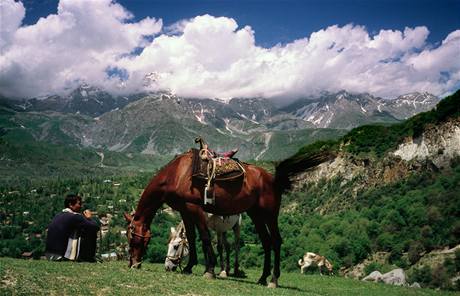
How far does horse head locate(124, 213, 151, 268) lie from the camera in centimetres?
1364

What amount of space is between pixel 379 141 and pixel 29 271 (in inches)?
3159

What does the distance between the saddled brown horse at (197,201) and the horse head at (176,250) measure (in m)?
1.35

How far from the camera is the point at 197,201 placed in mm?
13016

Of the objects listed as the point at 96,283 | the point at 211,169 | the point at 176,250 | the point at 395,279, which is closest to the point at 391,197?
the point at 395,279

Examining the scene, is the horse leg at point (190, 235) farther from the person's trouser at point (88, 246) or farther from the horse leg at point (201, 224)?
the person's trouser at point (88, 246)

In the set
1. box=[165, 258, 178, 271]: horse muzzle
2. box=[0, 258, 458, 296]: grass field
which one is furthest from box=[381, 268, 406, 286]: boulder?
box=[0, 258, 458, 296]: grass field

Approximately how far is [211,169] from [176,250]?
182 inches

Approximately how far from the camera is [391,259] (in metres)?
46.3

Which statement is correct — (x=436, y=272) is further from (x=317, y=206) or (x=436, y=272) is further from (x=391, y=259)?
(x=317, y=206)

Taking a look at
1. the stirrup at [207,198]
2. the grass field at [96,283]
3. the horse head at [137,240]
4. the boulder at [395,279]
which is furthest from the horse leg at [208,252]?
the boulder at [395,279]

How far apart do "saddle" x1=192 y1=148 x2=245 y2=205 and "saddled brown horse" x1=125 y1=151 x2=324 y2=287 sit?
Answer: 17 centimetres

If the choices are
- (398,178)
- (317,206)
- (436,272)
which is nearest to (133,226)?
(436,272)

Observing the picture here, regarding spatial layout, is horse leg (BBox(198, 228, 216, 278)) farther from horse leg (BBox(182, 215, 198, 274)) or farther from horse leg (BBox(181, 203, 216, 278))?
horse leg (BBox(182, 215, 198, 274))

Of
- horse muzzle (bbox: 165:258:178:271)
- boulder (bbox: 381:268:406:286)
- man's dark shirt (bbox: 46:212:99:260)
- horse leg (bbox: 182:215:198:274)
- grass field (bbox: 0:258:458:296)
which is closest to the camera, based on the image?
grass field (bbox: 0:258:458:296)
